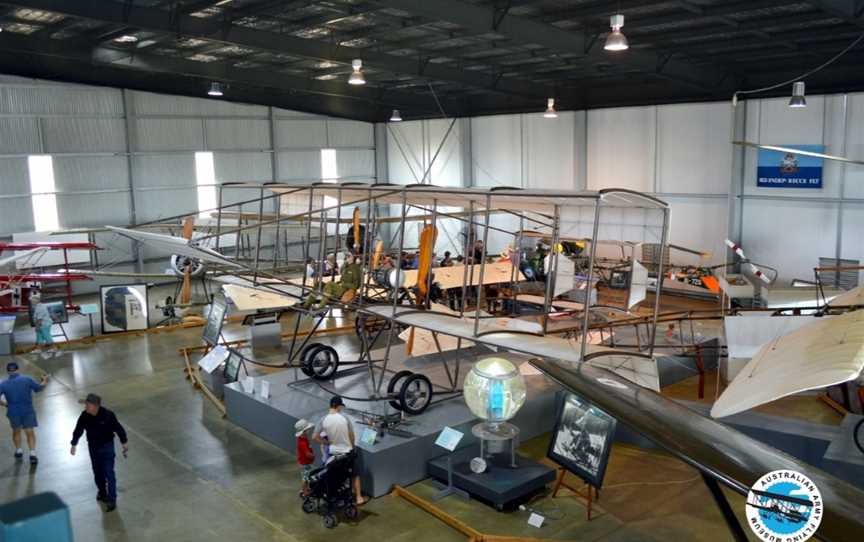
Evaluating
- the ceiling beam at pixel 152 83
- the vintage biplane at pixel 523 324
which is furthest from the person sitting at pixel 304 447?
the ceiling beam at pixel 152 83

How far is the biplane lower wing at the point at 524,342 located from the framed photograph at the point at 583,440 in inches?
22.3

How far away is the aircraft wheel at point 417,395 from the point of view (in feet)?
30.2

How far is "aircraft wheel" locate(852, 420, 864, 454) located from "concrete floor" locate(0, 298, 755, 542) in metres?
1.37

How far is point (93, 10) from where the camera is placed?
12992mm

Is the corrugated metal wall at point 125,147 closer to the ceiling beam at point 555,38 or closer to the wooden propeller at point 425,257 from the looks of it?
the ceiling beam at point 555,38

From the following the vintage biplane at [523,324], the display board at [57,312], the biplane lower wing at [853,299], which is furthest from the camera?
the display board at [57,312]

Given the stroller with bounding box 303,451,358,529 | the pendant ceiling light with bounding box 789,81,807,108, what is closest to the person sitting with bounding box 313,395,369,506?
the stroller with bounding box 303,451,358,529

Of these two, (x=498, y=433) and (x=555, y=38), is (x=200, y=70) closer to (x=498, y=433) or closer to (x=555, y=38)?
(x=555, y=38)

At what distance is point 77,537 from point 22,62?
1644cm

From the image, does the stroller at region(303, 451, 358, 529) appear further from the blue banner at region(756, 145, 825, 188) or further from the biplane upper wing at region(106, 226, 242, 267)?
the blue banner at region(756, 145, 825, 188)

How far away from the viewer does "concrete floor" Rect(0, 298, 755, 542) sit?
7406 mm

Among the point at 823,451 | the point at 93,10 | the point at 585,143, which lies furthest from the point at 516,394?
the point at 585,143

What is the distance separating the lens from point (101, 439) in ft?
25.7

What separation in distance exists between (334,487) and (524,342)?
2562 mm
